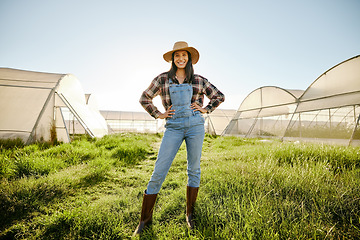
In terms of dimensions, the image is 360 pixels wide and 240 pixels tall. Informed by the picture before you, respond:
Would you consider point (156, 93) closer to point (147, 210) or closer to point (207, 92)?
point (207, 92)

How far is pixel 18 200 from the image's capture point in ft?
6.98

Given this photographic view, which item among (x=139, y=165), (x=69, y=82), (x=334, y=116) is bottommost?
(x=139, y=165)

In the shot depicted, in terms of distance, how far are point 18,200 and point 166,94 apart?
84.0 inches

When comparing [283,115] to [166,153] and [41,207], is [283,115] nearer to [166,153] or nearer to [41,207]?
[166,153]

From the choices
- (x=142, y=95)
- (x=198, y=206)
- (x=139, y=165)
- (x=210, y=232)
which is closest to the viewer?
(x=210, y=232)

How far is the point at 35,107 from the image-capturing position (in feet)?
22.2

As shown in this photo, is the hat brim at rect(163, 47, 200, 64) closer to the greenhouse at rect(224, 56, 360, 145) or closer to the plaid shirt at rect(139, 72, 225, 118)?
the plaid shirt at rect(139, 72, 225, 118)

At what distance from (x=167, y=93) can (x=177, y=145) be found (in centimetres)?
57

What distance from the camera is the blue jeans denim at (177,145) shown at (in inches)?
69.8

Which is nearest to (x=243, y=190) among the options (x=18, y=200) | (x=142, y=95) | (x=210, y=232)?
(x=210, y=232)

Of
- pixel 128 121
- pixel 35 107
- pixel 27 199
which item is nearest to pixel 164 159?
pixel 27 199

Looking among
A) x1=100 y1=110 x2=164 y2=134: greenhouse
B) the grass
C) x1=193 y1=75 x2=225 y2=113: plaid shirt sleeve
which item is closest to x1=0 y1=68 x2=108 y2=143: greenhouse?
the grass

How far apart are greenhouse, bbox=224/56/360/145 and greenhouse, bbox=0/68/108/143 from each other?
10.0 meters

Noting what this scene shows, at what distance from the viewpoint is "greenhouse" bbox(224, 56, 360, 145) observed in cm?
731
